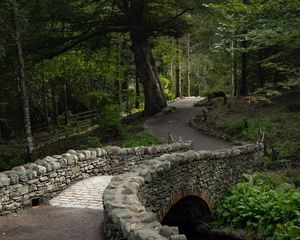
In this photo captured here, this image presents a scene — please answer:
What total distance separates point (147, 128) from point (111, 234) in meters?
18.2

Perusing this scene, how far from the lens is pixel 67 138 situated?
25.9 meters

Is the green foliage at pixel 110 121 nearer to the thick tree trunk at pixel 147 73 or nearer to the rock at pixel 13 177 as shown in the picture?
the thick tree trunk at pixel 147 73

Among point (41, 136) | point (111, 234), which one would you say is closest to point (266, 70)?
point (41, 136)

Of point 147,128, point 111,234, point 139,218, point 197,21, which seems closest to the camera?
point 139,218

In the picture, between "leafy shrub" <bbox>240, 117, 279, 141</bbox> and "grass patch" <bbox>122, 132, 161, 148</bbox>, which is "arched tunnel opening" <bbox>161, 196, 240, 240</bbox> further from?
"leafy shrub" <bbox>240, 117, 279, 141</bbox>

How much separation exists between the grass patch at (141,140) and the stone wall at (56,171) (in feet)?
17.3

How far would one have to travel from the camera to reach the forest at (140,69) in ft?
45.0

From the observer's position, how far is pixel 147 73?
28.1m

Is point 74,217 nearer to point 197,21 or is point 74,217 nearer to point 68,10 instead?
point 68,10

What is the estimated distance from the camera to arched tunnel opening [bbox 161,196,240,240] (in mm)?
13117

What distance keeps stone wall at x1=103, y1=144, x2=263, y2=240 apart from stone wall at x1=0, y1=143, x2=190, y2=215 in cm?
226

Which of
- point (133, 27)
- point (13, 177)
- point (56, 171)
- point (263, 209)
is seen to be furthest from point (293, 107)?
point (13, 177)

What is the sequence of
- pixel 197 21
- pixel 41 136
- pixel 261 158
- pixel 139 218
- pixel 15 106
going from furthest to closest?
pixel 197 21 → pixel 15 106 → pixel 41 136 → pixel 261 158 → pixel 139 218

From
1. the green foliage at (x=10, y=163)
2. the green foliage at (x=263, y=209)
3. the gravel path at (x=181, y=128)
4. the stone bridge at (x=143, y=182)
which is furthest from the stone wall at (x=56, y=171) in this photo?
the green foliage at (x=10, y=163)
